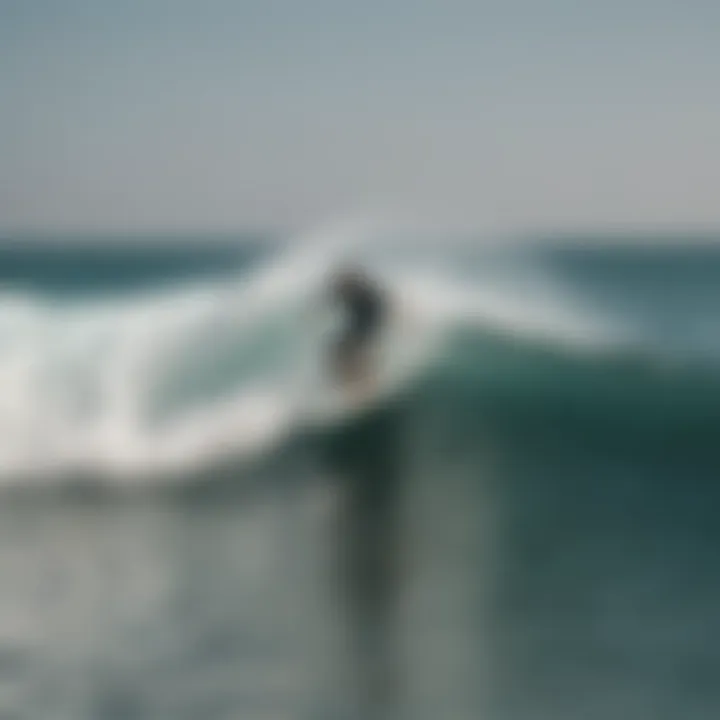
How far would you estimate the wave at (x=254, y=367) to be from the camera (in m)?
9.00

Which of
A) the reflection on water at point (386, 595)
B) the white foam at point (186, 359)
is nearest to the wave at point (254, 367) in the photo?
the white foam at point (186, 359)

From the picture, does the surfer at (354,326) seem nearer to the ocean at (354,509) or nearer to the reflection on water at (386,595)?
the ocean at (354,509)

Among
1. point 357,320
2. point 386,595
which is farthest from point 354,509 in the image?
point 357,320

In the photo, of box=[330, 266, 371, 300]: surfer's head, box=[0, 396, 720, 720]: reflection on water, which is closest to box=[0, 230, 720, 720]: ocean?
box=[0, 396, 720, 720]: reflection on water

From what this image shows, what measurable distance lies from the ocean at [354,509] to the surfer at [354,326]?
22cm

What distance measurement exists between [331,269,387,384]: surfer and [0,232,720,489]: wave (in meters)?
0.20

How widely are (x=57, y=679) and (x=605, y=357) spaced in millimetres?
6484

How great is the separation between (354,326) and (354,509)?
244cm

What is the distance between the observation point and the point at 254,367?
10289 mm

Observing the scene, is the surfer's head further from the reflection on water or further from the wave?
the reflection on water

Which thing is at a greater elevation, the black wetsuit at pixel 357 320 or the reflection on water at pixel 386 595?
the black wetsuit at pixel 357 320

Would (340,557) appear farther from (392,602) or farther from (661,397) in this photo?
(661,397)

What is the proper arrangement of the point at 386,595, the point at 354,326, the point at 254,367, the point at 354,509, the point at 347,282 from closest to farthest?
the point at 386,595
the point at 354,509
the point at 347,282
the point at 354,326
the point at 254,367

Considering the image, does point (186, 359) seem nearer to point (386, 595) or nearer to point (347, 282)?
point (347, 282)
